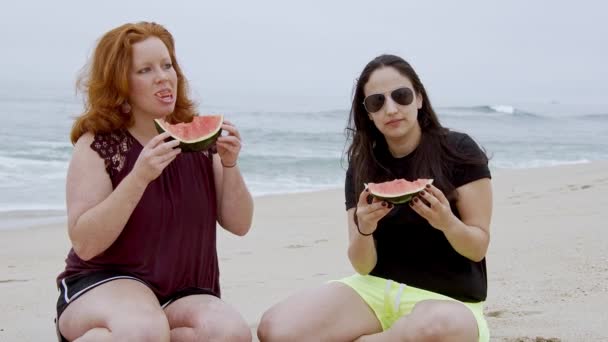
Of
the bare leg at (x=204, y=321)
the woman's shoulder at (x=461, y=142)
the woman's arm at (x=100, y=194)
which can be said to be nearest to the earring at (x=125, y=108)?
the woman's arm at (x=100, y=194)

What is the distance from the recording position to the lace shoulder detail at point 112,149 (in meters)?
3.65

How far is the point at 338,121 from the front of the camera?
32031 mm

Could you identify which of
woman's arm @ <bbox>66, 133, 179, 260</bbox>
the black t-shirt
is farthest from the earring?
the black t-shirt

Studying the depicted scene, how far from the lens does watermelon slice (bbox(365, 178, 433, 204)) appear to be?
343 centimetres

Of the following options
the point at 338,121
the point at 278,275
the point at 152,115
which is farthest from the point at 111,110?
the point at 338,121

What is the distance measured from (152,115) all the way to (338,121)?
28.3 m

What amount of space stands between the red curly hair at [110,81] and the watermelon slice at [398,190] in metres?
1.28

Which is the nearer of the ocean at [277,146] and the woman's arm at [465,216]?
the woman's arm at [465,216]

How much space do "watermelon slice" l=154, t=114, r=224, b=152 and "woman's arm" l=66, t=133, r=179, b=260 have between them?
11 centimetres

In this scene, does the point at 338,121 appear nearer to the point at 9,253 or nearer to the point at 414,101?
the point at 9,253

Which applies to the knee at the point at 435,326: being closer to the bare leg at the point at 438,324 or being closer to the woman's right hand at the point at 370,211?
the bare leg at the point at 438,324

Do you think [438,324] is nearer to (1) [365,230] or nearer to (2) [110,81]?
(1) [365,230]

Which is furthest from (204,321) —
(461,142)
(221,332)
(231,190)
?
(461,142)

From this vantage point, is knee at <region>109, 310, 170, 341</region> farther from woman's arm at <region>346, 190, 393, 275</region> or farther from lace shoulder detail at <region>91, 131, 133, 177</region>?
woman's arm at <region>346, 190, 393, 275</region>
